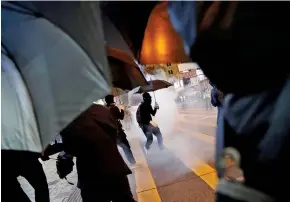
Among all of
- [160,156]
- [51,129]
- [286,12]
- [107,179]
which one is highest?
[286,12]

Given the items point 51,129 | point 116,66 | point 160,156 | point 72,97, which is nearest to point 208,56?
point 72,97

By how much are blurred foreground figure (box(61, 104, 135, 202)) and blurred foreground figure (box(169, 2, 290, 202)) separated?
82.0 inches

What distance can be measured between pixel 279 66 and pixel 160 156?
8.62 meters

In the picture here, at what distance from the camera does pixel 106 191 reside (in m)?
3.55

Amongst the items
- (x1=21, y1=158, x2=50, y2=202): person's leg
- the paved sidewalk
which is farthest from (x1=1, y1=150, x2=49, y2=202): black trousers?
the paved sidewalk

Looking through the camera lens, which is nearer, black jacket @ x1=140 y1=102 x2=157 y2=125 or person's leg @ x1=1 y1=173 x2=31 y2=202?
person's leg @ x1=1 y1=173 x2=31 y2=202

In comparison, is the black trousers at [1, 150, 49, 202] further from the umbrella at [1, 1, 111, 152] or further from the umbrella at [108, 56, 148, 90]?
the umbrella at [108, 56, 148, 90]

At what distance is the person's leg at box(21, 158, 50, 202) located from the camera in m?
4.24

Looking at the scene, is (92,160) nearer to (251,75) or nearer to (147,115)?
(251,75)

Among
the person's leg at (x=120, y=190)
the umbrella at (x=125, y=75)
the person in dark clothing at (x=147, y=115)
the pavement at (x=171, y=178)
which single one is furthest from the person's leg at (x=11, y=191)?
the person in dark clothing at (x=147, y=115)

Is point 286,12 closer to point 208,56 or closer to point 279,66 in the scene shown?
point 279,66

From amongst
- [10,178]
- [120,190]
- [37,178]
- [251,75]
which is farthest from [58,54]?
[37,178]

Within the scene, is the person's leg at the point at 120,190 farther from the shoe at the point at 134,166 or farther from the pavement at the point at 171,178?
the shoe at the point at 134,166

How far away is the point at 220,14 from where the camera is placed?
1489 millimetres
